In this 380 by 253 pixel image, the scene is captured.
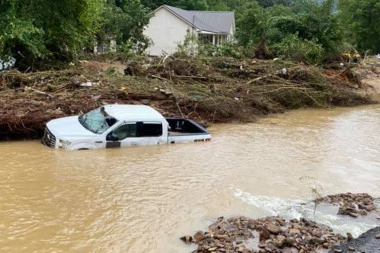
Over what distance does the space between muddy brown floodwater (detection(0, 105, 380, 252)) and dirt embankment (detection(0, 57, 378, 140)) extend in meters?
1.48

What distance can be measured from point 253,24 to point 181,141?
24180 millimetres

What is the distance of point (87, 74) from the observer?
63.1ft

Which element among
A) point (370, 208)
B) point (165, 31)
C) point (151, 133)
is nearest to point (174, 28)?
point (165, 31)

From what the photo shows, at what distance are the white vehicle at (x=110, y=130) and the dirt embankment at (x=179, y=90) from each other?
1519 mm

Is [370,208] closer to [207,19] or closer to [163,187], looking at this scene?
[163,187]

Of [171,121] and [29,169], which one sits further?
[171,121]

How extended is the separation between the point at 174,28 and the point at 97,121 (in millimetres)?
37810

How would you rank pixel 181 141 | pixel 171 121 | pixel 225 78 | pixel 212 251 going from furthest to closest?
pixel 225 78 < pixel 171 121 < pixel 181 141 < pixel 212 251

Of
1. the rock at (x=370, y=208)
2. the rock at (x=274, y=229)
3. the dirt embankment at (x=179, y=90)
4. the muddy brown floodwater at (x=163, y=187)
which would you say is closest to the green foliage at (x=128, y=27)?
the dirt embankment at (x=179, y=90)

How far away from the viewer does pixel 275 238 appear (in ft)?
26.5

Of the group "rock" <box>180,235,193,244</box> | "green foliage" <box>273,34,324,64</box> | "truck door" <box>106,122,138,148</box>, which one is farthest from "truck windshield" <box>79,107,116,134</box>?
"green foliage" <box>273,34,324,64</box>

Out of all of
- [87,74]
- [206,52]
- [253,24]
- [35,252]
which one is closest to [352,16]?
[253,24]

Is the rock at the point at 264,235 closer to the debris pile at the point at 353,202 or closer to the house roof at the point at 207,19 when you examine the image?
the debris pile at the point at 353,202

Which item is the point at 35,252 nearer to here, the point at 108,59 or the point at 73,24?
the point at 73,24
